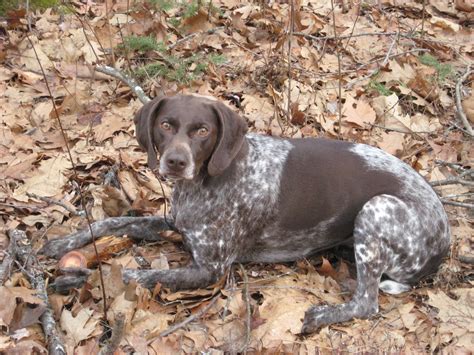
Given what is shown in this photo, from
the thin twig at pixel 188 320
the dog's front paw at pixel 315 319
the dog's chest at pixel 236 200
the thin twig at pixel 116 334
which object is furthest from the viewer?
the dog's chest at pixel 236 200

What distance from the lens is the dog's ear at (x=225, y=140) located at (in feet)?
15.8

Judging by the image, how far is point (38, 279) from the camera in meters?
4.77

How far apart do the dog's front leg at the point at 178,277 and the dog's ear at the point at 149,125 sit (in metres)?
0.81

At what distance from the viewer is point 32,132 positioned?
6.66 m

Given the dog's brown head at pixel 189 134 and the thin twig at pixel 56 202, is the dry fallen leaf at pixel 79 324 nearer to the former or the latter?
the dog's brown head at pixel 189 134

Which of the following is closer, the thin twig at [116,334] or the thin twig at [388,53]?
the thin twig at [116,334]

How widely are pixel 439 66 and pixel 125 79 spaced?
3774 mm

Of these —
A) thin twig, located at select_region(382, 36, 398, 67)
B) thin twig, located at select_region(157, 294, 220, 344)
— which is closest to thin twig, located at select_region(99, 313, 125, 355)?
thin twig, located at select_region(157, 294, 220, 344)

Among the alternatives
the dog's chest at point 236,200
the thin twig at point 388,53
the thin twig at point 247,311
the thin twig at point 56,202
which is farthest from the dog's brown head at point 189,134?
the thin twig at point 388,53

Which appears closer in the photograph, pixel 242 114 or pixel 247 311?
pixel 247 311

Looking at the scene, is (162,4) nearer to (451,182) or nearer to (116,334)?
(451,182)

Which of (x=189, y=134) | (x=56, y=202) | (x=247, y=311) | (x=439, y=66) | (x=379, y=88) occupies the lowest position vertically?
(x=247, y=311)

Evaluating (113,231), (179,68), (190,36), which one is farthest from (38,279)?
(190,36)

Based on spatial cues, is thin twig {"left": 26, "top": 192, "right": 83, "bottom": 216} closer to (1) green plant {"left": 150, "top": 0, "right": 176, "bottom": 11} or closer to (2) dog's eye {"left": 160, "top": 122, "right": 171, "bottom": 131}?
(2) dog's eye {"left": 160, "top": 122, "right": 171, "bottom": 131}
